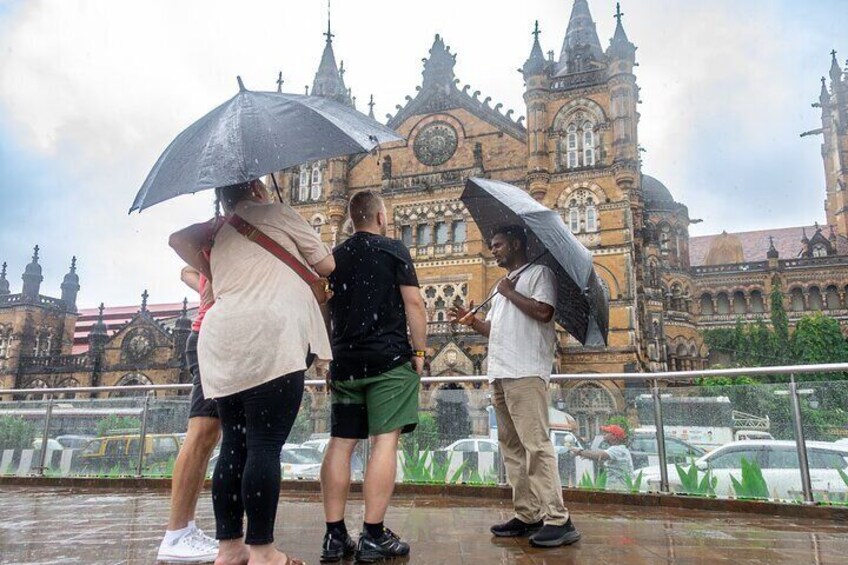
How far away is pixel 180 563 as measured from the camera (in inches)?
136

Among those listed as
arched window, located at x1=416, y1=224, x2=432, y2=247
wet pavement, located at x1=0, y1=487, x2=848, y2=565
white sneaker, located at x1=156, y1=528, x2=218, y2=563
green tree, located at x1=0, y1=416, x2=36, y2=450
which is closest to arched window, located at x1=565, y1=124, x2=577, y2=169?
arched window, located at x1=416, y1=224, x2=432, y2=247

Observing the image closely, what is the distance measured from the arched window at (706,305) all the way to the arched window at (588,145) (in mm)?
25650

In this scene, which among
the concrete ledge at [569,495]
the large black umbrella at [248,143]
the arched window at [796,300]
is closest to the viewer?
the large black umbrella at [248,143]

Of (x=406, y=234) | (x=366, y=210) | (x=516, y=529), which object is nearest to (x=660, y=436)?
(x=516, y=529)

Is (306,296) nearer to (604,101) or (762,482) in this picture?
(762,482)

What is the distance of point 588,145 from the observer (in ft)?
98.0

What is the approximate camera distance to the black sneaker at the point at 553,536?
378 cm

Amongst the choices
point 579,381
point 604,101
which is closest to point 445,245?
point 604,101

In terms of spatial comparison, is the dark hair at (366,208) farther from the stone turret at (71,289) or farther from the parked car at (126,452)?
the stone turret at (71,289)

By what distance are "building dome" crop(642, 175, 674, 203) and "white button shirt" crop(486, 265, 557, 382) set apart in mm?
46331

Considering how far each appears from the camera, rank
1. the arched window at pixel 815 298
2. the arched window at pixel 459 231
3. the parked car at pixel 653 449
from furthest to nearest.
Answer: the arched window at pixel 815 298 < the arched window at pixel 459 231 < the parked car at pixel 653 449

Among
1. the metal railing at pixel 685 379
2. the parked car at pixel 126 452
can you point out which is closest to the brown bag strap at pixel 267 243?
the metal railing at pixel 685 379

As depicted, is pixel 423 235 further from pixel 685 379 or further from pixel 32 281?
pixel 32 281

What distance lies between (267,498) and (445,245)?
2834cm
